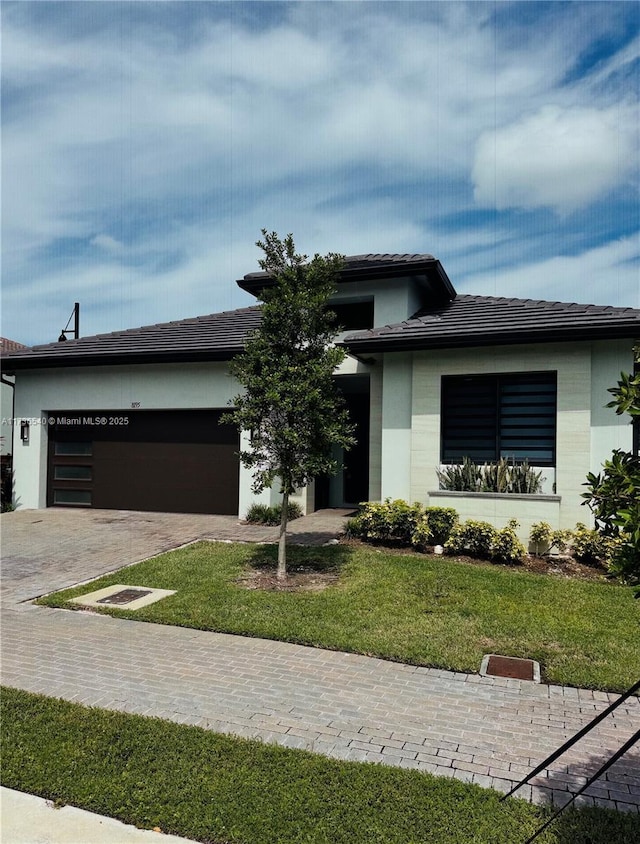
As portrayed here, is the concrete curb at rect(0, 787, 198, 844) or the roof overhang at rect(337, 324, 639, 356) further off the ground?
the roof overhang at rect(337, 324, 639, 356)

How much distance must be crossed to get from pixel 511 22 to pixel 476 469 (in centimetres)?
732

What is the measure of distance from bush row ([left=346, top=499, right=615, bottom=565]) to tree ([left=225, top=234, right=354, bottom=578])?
2605 mm

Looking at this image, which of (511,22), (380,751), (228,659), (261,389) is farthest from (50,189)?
(380,751)

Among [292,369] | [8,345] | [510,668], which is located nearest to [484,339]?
[292,369]

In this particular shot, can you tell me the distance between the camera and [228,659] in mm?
5695

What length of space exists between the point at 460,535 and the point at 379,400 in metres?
4.63

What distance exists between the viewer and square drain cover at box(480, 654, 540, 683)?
17.6ft

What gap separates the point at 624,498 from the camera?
8.89 ft

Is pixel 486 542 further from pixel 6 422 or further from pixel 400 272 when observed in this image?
pixel 6 422

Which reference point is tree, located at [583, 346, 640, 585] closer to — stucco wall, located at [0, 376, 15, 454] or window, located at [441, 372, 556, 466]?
window, located at [441, 372, 556, 466]

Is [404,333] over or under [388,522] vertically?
over

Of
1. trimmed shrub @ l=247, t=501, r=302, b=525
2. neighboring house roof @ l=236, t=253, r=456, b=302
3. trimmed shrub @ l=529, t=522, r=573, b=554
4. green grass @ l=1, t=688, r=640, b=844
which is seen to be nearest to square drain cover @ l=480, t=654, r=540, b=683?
green grass @ l=1, t=688, r=640, b=844

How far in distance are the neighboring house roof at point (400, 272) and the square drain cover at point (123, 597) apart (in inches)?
308

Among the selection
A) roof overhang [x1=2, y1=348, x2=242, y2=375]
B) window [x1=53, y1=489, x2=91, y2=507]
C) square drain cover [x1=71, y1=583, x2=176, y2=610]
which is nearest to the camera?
square drain cover [x1=71, y1=583, x2=176, y2=610]
